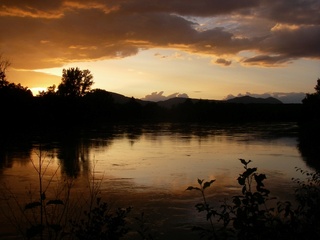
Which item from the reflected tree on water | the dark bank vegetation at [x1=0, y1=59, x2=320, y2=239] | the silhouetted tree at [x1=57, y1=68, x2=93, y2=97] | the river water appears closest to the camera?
the dark bank vegetation at [x1=0, y1=59, x2=320, y2=239]

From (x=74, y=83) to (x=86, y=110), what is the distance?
1332 centimetres

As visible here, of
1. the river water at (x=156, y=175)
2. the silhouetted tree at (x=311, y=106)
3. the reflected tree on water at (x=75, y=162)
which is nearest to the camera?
the river water at (x=156, y=175)

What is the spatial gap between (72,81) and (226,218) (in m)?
90.2

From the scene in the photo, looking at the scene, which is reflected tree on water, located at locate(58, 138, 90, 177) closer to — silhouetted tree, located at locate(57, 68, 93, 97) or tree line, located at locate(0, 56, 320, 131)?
tree line, located at locate(0, 56, 320, 131)

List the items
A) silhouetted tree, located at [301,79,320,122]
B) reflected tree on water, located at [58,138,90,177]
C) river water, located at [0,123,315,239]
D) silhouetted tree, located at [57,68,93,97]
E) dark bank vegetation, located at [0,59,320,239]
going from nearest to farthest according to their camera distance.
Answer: dark bank vegetation, located at [0,59,320,239] → river water, located at [0,123,315,239] → reflected tree on water, located at [58,138,90,177] → silhouetted tree, located at [301,79,320,122] → silhouetted tree, located at [57,68,93,97]

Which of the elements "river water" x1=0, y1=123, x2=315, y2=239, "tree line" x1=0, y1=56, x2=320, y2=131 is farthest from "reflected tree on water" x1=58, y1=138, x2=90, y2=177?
"tree line" x1=0, y1=56, x2=320, y2=131

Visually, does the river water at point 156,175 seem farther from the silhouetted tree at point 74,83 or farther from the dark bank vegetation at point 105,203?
the silhouetted tree at point 74,83

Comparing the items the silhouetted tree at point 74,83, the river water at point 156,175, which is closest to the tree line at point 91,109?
the silhouetted tree at point 74,83

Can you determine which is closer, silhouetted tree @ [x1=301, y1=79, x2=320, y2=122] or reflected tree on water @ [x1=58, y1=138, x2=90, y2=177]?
reflected tree on water @ [x1=58, y1=138, x2=90, y2=177]

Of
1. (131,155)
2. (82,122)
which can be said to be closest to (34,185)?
(131,155)

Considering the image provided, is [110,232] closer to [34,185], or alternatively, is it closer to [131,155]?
[34,185]

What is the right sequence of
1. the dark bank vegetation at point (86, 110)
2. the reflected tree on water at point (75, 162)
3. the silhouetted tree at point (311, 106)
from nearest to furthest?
the reflected tree on water at point (75, 162) < the dark bank vegetation at point (86, 110) < the silhouetted tree at point (311, 106)

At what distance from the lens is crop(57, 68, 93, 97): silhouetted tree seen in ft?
292

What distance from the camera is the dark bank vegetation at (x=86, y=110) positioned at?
5219 cm
